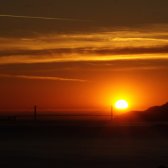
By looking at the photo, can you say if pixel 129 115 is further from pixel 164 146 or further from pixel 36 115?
pixel 164 146

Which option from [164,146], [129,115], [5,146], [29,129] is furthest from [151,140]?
[129,115]

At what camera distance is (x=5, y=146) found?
96.7 ft

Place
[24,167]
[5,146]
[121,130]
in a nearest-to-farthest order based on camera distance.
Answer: [24,167] → [5,146] → [121,130]

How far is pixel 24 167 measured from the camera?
23.4 metres

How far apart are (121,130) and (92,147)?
915 centimetres

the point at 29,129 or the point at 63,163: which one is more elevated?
the point at 29,129

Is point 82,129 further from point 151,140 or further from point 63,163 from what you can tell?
point 63,163

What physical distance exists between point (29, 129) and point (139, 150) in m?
12.5

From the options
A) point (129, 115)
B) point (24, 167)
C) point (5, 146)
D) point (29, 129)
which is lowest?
point (24, 167)

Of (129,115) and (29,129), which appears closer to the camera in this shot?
(29,129)

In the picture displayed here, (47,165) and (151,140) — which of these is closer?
(47,165)

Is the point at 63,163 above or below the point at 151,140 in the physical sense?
below

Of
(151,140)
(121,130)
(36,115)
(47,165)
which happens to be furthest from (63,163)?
(36,115)

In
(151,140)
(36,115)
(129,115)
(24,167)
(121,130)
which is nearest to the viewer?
(24,167)
